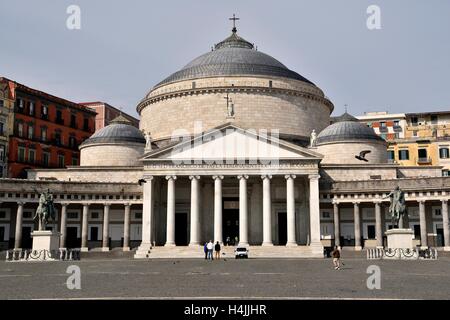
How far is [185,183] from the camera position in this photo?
57.9 metres

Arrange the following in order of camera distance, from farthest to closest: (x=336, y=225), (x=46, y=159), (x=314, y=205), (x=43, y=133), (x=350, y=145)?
(x=43, y=133) → (x=46, y=159) → (x=350, y=145) → (x=336, y=225) → (x=314, y=205)

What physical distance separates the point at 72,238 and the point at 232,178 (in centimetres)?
1864

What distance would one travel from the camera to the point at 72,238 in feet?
195

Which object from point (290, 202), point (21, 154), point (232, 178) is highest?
point (21, 154)

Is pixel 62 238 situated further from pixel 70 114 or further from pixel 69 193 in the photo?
pixel 70 114

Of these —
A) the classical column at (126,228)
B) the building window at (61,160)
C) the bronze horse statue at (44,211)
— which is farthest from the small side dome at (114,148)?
the bronze horse statue at (44,211)

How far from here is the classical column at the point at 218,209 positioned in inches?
2044

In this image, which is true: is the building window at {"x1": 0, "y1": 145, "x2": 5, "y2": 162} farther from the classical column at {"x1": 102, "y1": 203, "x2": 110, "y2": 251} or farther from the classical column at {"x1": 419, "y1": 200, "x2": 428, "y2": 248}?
the classical column at {"x1": 419, "y1": 200, "x2": 428, "y2": 248}

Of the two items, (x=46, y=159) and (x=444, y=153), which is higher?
(x=444, y=153)

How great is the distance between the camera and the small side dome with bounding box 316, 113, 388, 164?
6475cm

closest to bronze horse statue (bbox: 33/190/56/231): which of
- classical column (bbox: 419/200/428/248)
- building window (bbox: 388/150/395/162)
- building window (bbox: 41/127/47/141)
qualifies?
building window (bbox: 41/127/47/141)

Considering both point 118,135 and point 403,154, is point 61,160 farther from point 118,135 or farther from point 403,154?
point 403,154

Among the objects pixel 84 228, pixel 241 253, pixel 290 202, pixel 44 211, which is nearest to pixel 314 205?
pixel 290 202

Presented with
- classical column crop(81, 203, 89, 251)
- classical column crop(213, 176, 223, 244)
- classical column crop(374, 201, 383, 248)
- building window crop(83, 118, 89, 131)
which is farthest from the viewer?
building window crop(83, 118, 89, 131)
